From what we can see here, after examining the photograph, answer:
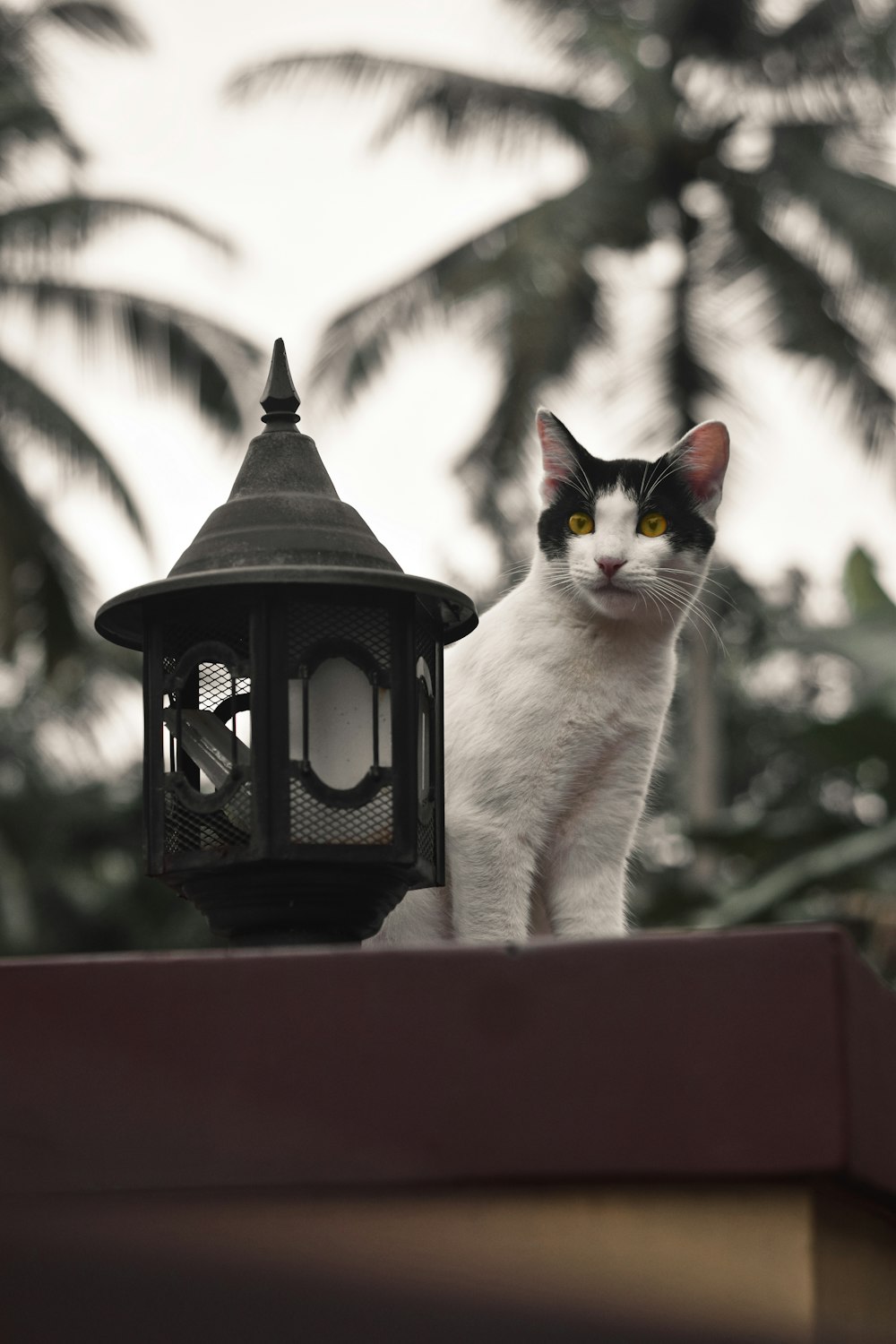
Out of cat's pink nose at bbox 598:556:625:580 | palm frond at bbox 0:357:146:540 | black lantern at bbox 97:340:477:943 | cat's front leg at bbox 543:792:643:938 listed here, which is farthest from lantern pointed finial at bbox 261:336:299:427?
palm frond at bbox 0:357:146:540

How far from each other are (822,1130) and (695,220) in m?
16.8

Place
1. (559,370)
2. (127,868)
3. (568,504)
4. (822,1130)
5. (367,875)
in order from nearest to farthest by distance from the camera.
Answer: (822,1130), (367,875), (568,504), (559,370), (127,868)

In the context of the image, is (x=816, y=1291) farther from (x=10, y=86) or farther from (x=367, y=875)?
(x=10, y=86)

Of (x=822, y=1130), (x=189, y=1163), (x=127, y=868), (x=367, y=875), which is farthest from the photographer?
(x=127, y=868)

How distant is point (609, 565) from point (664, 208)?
1552 centimetres

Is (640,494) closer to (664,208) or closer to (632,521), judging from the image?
(632,521)

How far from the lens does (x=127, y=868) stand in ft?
103

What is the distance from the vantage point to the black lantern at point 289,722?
103 inches

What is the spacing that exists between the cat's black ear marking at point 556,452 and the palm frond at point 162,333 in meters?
13.1

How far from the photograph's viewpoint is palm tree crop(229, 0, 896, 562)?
54.3 ft

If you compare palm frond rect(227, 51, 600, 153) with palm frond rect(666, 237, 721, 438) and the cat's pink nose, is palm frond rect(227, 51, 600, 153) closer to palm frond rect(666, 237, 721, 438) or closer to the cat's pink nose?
palm frond rect(666, 237, 721, 438)

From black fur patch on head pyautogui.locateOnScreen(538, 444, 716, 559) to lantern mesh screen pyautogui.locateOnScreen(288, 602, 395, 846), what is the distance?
24.3 inches

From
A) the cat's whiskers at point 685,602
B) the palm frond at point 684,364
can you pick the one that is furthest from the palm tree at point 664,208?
the cat's whiskers at point 685,602

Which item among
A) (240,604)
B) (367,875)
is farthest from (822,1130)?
(240,604)
